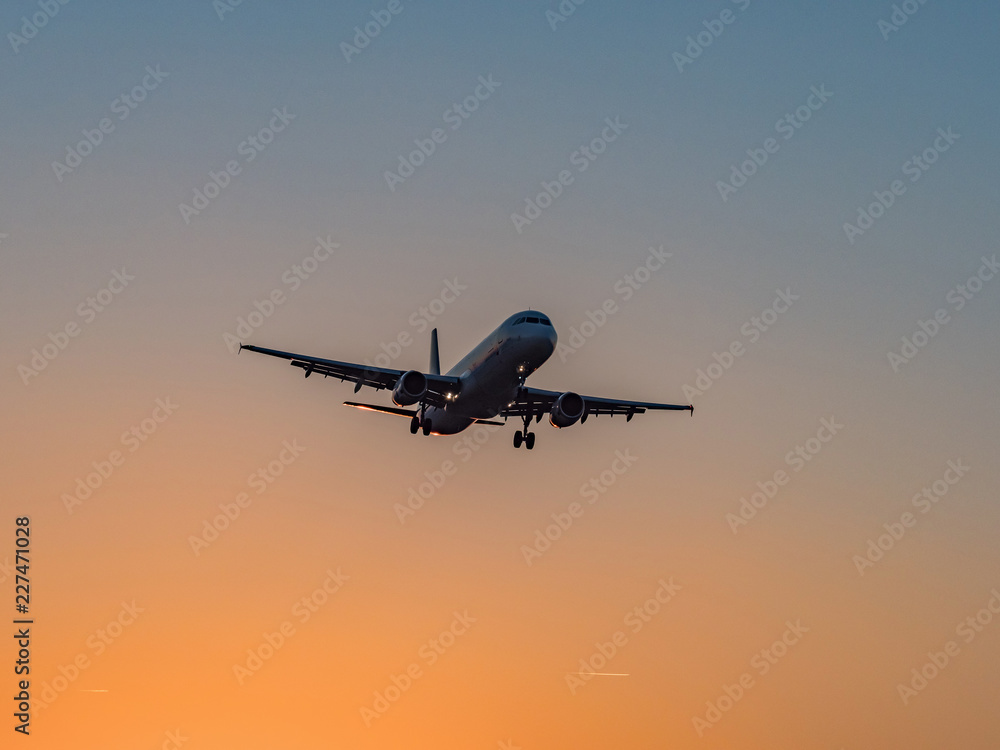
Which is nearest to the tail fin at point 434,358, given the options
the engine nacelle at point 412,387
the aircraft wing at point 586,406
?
the aircraft wing at point 586,406

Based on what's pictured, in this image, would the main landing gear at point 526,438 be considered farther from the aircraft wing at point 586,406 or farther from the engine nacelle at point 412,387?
the engine nacelle at point 412,387

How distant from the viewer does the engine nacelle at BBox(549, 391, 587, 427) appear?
79.0m

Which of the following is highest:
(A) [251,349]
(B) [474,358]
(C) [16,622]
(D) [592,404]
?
(D) [592,404]

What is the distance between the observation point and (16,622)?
8756 cm

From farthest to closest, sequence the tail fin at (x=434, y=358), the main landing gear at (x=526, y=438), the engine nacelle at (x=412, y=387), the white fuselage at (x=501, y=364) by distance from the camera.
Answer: the tail fin at (x=434, y=358) → the main landing gear at (x=526, y=438) → the engine nacelle at (x=412, y=387) → the white fuselage at (x=501, y=364)

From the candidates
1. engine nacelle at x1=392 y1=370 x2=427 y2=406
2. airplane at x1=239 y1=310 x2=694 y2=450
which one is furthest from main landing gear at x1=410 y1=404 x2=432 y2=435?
engine nacelle at x1=392 y1=370 x2=427 y2=406

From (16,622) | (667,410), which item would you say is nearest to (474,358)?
(667,410)

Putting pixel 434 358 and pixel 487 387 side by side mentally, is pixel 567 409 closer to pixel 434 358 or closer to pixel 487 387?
pixel 487 387

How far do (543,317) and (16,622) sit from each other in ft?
129

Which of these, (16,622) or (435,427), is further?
(16,622)

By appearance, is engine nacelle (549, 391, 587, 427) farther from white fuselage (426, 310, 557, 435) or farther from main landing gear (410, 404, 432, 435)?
main landing gear (410, 404, 432, 435)

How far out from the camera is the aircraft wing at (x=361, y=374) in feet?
252

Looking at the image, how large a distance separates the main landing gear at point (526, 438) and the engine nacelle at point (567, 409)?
4953 mm

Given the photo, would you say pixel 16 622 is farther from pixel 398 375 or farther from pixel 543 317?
pixel 543 317
